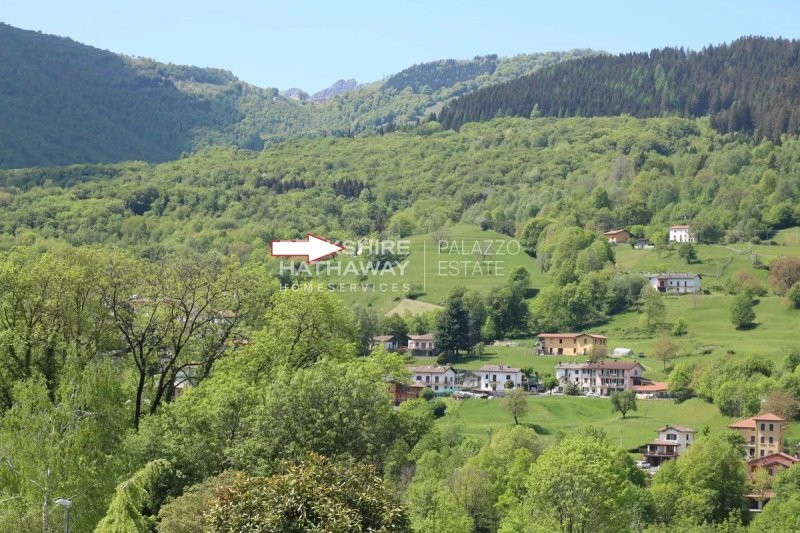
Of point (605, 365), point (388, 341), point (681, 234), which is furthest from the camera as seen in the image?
point (681, 234)

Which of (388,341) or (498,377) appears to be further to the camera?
(388,341)

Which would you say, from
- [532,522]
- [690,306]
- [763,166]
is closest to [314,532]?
[532,522]

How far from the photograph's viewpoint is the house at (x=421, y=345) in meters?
127

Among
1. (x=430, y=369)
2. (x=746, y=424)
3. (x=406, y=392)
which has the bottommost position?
(x=430, y=369)

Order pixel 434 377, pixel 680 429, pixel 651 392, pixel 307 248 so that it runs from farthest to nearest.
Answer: pixel 307 248 → pixel 434 377 → pixel 651 392 → pixel 680 429

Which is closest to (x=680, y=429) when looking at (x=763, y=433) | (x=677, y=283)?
(x=763, y=433)

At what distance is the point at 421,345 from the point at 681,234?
45.0 m

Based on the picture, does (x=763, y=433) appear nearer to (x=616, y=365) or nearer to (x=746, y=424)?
(x=746, y=424)

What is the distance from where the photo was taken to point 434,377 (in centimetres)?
11325

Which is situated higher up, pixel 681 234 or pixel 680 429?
pixel 681 234

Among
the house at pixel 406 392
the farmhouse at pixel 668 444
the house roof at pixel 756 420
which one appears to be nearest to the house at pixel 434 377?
the house at pixel 406 392

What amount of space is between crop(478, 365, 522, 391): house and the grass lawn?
7.35 metres

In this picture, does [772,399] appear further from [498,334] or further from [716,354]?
[498,334]

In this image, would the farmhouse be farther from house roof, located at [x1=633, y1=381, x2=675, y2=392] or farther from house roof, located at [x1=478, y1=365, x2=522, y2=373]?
house roof, located at [x1=478, y1=365, x2=522, y2=373]
